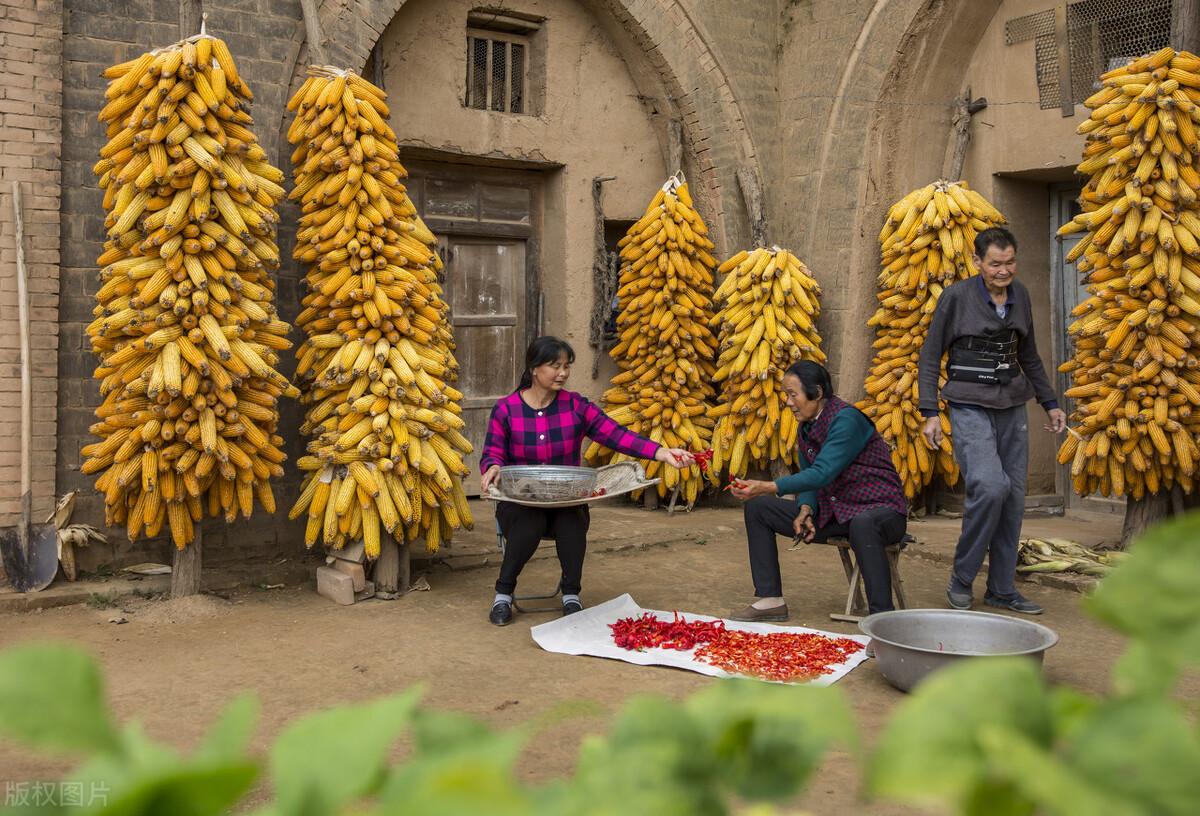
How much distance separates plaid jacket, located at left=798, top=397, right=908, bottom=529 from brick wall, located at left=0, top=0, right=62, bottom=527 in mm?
4030

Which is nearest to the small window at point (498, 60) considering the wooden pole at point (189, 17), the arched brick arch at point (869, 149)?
the wooden pole at point (189, 17)

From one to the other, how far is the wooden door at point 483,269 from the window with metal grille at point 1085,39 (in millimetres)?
3883

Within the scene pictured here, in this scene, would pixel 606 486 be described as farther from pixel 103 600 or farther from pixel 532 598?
pixel 103 600

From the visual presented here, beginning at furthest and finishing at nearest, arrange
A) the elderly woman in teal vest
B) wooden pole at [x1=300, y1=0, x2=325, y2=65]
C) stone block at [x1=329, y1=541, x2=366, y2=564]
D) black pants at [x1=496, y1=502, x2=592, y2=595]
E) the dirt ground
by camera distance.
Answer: wooden pole at [x1=300, y1=0, x2=325, y2=65], stone block at [x1=329, y1=541, x2=366, y2=564], black pants at [x1=496, y1=502, x2=592, y2=595], the elderly woman in teal vest, the dirt ground

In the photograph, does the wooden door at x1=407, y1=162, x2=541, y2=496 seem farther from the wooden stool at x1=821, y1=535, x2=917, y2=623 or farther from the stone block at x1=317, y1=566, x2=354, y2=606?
the wooden stool at x1=821, y1=535, x2=917, y2=623

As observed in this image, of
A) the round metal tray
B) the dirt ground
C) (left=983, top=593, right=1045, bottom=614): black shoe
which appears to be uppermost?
the round metal tray

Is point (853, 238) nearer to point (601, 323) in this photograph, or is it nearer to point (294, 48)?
point (601, 323)

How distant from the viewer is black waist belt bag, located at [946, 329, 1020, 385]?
17.3 feet

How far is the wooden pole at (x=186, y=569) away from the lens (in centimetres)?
553

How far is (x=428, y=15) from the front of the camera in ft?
24.9

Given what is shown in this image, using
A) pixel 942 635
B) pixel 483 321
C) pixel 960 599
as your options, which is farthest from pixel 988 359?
pixel 483 321

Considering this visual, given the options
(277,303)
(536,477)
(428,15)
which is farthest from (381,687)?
(428,15)

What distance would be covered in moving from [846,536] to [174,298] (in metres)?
3.48

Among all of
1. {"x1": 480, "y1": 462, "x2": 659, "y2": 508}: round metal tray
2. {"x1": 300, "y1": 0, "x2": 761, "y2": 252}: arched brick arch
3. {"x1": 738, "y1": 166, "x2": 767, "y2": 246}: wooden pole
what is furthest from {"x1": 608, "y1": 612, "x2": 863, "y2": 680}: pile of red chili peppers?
{"x1": 300, "y1": 0, "x2": 761, "y2": 252}: arched brick arch
